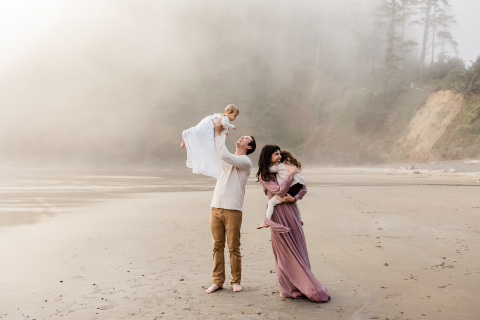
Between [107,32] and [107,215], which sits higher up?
[107,32]

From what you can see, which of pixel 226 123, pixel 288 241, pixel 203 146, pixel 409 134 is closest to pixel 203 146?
pixel 203 146

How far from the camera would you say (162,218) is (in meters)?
9.90

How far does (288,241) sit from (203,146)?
147cm

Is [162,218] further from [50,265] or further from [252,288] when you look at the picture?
[252,288]

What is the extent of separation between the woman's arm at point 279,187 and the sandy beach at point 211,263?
1257mm

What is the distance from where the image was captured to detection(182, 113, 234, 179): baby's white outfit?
4.22m

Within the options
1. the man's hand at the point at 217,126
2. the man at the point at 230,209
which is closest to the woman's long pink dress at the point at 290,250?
the man at the point at 230,209

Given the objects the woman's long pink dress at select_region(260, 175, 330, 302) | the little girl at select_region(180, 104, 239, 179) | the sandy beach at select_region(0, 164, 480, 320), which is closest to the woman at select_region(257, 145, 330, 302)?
the woman's long pink dress at select_region(260, 175, 330, 302)

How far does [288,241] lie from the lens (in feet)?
14.2

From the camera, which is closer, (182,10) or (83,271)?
(83,271)

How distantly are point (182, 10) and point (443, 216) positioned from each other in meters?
71.1

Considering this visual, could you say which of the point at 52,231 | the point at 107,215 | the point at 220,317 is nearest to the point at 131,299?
the point at 220,317

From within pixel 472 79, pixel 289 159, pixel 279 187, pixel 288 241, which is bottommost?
pixel 288 241

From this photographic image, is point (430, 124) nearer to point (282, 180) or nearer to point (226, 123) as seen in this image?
point (282, 180)
